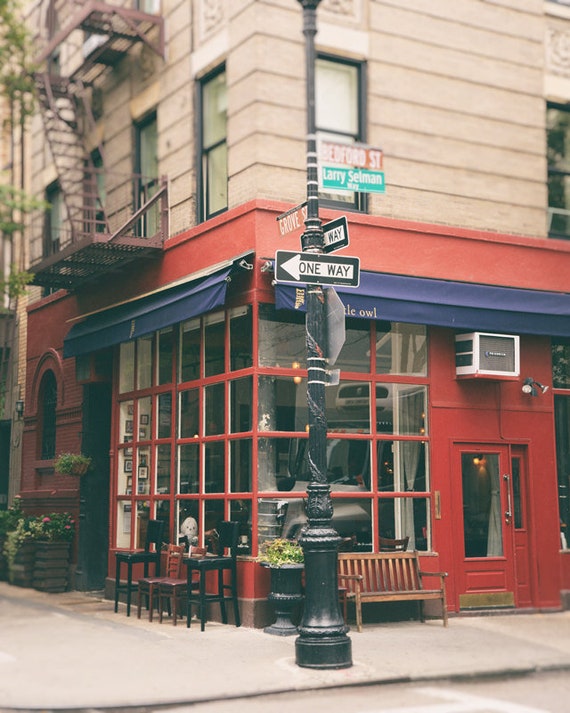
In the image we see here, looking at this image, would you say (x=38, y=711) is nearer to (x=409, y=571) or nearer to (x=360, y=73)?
(x=409, y=571)

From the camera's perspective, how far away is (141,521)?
15.3 meters

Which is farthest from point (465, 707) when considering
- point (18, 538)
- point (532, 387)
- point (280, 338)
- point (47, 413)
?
point (47, 413)

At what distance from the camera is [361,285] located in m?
12.8

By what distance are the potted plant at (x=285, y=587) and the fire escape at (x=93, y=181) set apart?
204 inches

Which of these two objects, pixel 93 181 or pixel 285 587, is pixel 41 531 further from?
pixel 285 587

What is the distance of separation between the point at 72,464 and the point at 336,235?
8.21 m

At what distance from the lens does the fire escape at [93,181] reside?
14.8m

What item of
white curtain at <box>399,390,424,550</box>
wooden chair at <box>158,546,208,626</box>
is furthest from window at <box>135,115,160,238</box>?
wooden chair at <box>158,546,208,626</box>

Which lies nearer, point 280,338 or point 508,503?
point 280,338

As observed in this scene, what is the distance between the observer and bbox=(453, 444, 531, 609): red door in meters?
13.5

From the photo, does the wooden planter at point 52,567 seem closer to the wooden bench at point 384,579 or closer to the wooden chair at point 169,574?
the wooden chair at point 169,574

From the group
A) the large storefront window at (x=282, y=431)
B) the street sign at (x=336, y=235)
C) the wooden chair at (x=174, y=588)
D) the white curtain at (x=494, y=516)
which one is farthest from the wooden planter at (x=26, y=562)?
the street sign at (x=336, y=235)

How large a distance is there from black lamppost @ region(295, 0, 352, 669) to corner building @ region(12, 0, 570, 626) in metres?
2.32

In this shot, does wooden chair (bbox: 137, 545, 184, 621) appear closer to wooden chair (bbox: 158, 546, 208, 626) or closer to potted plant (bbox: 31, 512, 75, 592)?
wooden chair (bbox: 158, 546, 208, 626)
